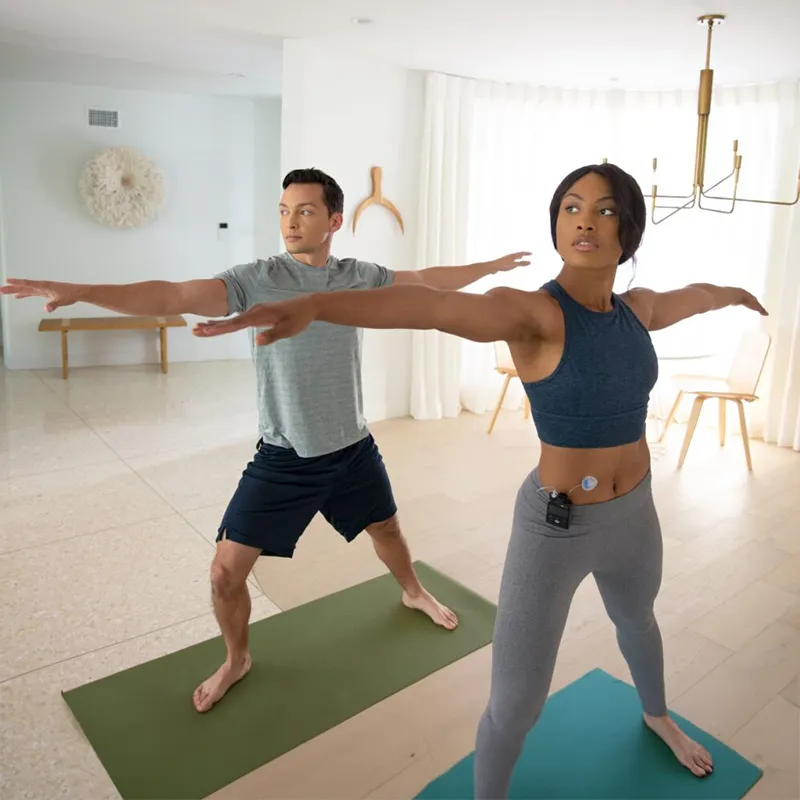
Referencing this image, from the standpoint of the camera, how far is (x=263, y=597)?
268cm

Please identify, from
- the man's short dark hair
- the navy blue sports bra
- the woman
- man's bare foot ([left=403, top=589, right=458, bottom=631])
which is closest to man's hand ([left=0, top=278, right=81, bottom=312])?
the man's short dark hair

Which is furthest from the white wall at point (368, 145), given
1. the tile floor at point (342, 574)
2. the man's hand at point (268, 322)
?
the man's hand at point (268, 322)

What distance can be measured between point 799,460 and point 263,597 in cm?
347

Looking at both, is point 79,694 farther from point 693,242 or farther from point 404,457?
point 693,242

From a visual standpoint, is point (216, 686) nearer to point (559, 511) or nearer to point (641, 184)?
point (559, 511)

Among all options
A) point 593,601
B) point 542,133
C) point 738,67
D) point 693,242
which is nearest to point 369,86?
point 542,133

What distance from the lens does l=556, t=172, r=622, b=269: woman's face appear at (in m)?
1.44

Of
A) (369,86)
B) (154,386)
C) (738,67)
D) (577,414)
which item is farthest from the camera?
(154,386)

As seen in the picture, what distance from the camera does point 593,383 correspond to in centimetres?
143

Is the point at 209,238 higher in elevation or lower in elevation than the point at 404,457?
higher

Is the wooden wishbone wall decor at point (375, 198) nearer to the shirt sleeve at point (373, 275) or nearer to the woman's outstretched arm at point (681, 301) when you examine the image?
the shirt sleeve at point (373, 275)

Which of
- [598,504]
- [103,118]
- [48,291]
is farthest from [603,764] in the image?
[103,118]

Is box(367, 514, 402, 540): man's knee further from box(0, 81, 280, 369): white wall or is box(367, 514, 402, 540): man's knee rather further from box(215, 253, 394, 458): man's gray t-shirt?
box(0, 81, 280, 369): white wall

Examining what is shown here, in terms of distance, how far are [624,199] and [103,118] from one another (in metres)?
5.83
